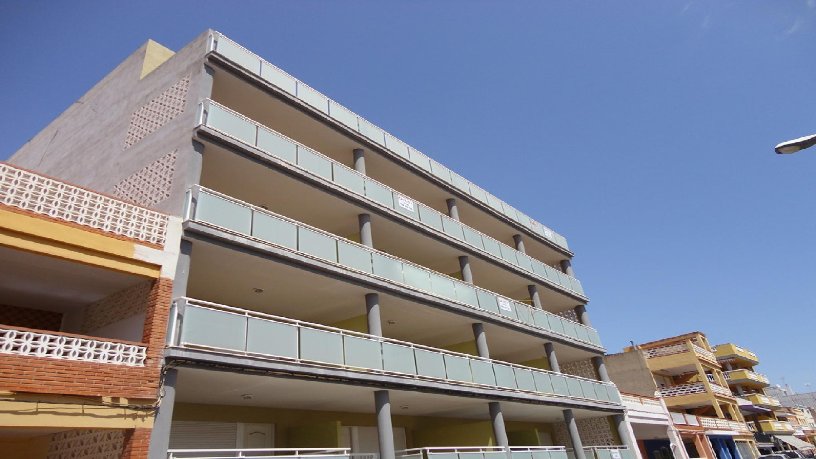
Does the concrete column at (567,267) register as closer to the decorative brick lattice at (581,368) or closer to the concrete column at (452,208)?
the decorative brick lattice at (581,368)

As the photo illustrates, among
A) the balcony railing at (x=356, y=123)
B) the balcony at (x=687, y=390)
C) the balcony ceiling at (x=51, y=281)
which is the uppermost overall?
the balcony railing at (x=356, y=123)

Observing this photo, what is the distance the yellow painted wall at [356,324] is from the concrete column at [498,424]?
6093 mm

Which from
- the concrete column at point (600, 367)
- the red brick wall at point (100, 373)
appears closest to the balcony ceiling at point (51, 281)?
the red brick wall at point (100, 373)

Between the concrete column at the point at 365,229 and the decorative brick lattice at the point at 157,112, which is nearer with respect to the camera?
the decorative brick lattice at the point at 157,112

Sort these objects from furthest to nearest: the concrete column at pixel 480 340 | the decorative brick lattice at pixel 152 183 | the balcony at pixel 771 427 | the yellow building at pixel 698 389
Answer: the balcony at pixel 771 427 < the yellow building at pixel 698 389 < the concrete column at pixel 480 340 < the decorative brick lattice at pixel 152 183

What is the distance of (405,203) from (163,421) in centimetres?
1305

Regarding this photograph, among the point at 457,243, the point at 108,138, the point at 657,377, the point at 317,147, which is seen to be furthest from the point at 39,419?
the point at 657,377

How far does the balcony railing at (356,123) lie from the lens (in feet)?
55.8

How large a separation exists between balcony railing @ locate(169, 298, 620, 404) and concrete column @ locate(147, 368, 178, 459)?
76cm

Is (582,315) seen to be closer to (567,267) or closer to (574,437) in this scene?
(567,267)

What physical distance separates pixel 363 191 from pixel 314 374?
7987 mm

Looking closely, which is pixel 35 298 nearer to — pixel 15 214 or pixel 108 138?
pixel 15 214

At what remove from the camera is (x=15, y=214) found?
9719mm

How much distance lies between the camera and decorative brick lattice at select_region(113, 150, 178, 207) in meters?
14.0
